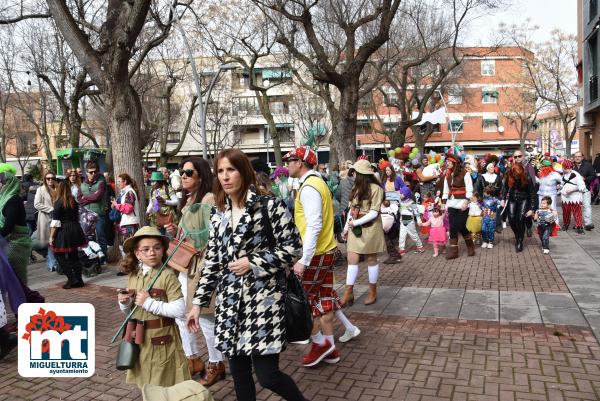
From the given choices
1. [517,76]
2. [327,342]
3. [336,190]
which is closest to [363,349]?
[327,342]

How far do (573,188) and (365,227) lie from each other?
24.1 ft

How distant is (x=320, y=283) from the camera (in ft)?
14.2

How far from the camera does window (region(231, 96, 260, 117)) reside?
45.8 m

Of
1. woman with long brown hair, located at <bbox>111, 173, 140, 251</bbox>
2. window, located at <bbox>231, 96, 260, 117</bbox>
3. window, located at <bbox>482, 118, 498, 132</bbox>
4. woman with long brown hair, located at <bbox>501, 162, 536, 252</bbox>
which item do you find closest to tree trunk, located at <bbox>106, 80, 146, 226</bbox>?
woman with long brown hair, located at <bbox>111, 173, 140, 251</bbox>

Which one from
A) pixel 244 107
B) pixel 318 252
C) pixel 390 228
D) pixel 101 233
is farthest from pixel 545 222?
pixel 244 107

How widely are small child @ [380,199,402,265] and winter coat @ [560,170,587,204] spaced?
463 centimetres

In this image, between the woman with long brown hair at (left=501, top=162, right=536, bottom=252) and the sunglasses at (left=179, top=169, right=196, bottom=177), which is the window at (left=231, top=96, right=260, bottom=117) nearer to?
the woman with long brown hair at (left=501, top=162, right=536, bottom=252)

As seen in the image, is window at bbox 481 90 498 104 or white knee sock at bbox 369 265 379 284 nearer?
white knee sock at bbox 369 265 379 284

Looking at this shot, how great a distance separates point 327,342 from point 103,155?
2465 cm

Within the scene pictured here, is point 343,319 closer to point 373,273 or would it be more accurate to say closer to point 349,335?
point 349,335

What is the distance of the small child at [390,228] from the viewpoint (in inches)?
340

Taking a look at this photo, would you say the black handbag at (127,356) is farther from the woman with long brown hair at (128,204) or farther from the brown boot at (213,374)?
the woman with long brown hair at (128,204)

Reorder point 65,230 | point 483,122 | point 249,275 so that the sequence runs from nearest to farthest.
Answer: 1. point 249,275
2. point 65,230
3. point 483,122

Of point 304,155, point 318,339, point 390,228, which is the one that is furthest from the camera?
point 390,228
